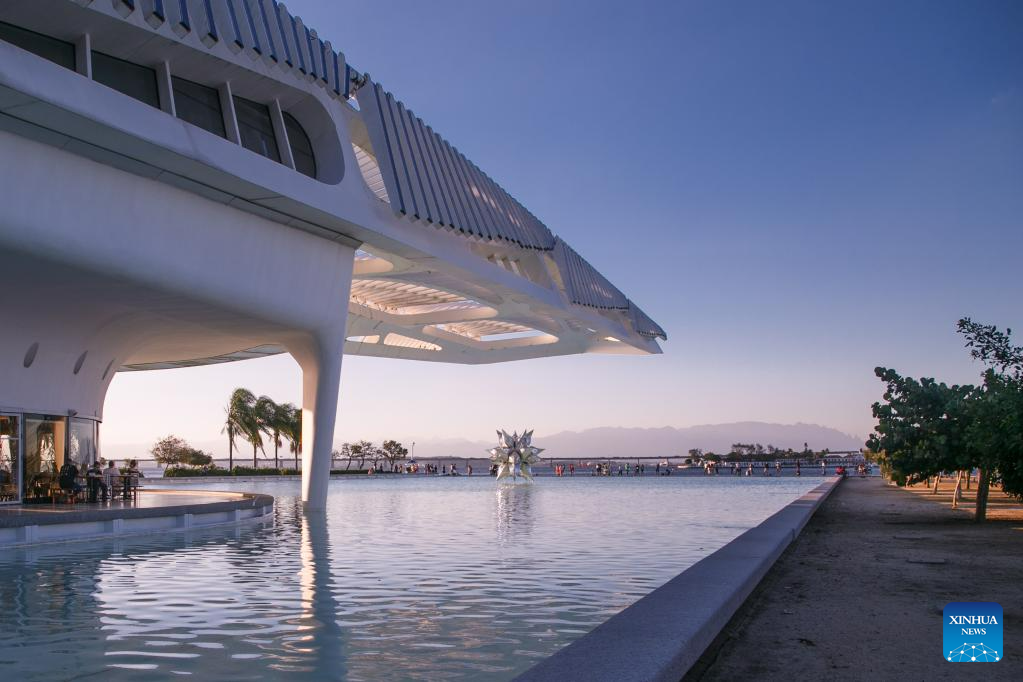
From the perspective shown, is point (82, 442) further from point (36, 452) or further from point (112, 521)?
point (112, 521)

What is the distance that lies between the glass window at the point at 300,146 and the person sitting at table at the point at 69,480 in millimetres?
8271

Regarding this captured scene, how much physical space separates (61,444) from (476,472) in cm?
5797

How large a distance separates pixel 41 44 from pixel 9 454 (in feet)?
29.3

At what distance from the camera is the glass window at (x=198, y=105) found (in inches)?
683

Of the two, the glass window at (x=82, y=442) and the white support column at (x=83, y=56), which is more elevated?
the white support column at (x=83, y=56)

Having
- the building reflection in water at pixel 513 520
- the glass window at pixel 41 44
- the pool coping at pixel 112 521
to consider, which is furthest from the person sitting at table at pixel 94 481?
the glass window at pixel 41 44

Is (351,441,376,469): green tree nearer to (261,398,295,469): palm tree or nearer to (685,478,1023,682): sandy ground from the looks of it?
(261,398,295,469): palm tree

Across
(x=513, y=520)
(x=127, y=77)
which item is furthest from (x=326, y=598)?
(x=127, y=77)

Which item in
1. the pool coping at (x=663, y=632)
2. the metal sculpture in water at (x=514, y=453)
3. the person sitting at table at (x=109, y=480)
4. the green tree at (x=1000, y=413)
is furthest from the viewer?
the metal sculpture in water at (x=514, y=453)

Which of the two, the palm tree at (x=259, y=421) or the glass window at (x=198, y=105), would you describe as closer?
the glass window at (x=198, y=105)

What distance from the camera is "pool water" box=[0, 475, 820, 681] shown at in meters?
6.00

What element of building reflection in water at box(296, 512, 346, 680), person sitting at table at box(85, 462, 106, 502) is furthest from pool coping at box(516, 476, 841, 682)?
person sitting at table at box(85, 462, 106, 502)

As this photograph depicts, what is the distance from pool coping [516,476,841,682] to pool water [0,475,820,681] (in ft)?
2.41

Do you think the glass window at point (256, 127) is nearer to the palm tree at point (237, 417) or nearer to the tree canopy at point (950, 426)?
the tree canopy at point (950, 426)
